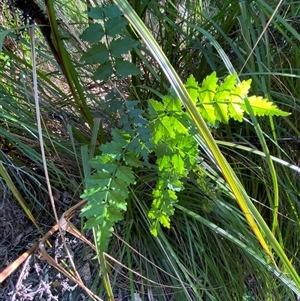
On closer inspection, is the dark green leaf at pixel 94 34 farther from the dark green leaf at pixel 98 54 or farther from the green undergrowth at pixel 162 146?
the green undergrowth at pixel 162 146

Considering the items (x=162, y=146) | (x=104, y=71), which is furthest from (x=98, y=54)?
(x=162, y=146)

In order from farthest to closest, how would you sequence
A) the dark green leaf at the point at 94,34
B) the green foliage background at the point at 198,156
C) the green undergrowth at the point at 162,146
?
the green foliage background at the point at 198,156
the dark green leaf at the point at 94,34
the green undergrowth at the point at 162,146

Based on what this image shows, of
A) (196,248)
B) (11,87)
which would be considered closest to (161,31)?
(11,87)

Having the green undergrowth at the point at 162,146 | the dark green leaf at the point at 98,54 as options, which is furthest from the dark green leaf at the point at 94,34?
the green undergrowth at the point at 162,146

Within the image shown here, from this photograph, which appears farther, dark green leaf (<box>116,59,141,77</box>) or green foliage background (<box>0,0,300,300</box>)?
green foliage background (<box>0,0,300,300</box>)

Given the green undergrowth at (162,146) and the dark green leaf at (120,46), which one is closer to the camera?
the green undergrowth at (162,146)

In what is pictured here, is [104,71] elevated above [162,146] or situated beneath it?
elevated above

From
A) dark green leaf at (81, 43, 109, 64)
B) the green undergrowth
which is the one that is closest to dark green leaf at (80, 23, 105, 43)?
dark green leaf at (81, 43, 109, 64)

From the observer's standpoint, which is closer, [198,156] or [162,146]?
[162,146]

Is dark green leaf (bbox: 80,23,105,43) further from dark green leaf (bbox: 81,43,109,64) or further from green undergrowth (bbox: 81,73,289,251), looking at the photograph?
green undergrowth (bbox: 81,73,289,251)

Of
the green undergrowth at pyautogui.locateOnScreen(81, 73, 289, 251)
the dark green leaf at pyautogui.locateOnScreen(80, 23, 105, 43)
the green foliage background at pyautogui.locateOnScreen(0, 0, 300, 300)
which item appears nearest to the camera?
the green undergrowth at pyautogui.locateOnScreen(81, 73, 289, 251)

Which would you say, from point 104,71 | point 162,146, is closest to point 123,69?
point 104,71

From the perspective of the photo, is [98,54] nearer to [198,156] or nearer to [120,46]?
[120,46]

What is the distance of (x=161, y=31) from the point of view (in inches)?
35.8
